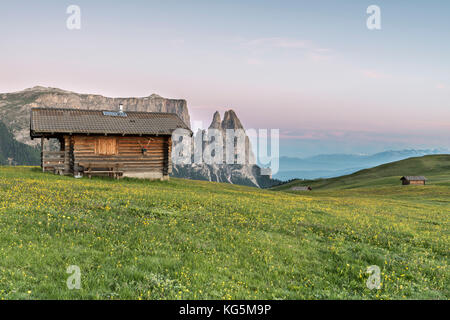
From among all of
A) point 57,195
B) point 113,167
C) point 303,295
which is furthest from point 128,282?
point 113,167

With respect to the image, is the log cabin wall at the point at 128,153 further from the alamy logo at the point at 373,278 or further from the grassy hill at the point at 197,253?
the alamy logo at the point at 373,278

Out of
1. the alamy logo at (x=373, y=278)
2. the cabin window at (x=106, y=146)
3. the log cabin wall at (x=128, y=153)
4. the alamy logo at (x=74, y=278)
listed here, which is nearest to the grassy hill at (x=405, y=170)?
the log cabin wall at (x=128, y=153)

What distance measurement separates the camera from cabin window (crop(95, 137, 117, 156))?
1356 inches

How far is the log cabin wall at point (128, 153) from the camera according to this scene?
110ft

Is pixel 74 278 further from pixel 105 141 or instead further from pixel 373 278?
pixel 105 141

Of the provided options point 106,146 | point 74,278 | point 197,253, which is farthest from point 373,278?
point 106,146

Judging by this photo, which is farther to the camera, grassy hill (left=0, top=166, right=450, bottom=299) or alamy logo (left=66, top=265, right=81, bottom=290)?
grassy hill (left=0, top=166, right=450, bottom=299)

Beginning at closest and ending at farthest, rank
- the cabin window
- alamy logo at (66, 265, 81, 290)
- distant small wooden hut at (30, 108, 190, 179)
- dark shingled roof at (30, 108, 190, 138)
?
alamy logo at (66, 265, 81, 290) → dark shingled roof at (30, 108, 190, 138) → distant small wooden hut at (30, 108, 190, 179) → the cabin window

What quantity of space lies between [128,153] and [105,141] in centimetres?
281

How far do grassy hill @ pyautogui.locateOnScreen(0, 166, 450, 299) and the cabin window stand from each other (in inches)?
714

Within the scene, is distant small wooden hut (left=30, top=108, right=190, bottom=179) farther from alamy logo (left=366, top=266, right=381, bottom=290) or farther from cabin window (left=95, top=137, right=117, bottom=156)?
alamy logo (left=366, top=266, right=381, bottom=290)

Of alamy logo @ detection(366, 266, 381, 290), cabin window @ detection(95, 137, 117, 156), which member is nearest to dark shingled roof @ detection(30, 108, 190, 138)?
cabin window @ detection(95, 137, 117, 156)

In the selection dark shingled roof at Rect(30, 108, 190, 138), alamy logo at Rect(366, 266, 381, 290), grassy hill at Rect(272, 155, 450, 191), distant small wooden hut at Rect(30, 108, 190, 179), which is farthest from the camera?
grassy hill at Rect(272, 155, 450, 191)
